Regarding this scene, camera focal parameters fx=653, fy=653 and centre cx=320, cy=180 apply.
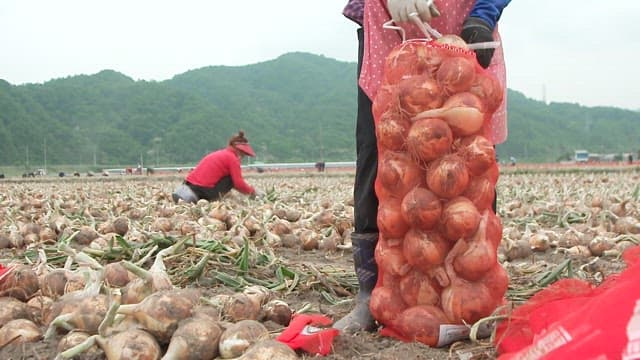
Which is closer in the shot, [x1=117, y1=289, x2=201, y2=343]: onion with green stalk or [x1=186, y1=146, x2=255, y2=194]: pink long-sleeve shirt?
[x1=117, y1=289, x2=201, y2=343]: onion with green stalk

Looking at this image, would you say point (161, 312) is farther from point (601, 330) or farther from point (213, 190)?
point (213, 190)

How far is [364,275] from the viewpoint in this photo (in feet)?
6.97

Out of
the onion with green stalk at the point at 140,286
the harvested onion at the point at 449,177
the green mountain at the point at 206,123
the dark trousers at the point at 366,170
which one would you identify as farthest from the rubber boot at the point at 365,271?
the green mountain at the point at 206,123

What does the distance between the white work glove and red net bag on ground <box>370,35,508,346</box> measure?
0.12 meters

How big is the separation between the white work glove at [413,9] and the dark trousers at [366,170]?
0.31 metres

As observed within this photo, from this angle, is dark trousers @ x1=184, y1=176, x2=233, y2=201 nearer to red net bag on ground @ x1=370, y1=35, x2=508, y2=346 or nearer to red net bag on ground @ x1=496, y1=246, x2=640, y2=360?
red net bag on ground @ x1=370, y1=35, x2=508, y2=346

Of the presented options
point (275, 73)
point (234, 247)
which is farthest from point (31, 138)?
point (234, 247)

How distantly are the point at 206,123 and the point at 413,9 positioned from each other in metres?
53.8

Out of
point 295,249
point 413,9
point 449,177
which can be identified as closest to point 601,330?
point 449,177

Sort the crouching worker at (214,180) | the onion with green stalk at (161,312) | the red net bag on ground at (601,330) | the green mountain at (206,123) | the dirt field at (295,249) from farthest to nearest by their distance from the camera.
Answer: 1. the green mountain at (206,123)
2. the crouching worker at (214,180)
3. the dirt field at (295,249)
4. the onion with green stalk at (161,312)
5. the red net bag on ground at (601,330)

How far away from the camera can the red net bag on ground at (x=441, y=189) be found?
170cm

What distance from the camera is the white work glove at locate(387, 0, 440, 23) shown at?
1857 mm

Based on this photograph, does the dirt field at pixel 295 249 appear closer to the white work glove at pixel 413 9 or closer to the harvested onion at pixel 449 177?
the harvested onion at pixel 449 177

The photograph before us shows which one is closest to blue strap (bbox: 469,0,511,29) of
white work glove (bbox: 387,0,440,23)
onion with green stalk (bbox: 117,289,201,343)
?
white work glove (bbox: 387,0,440,23)
